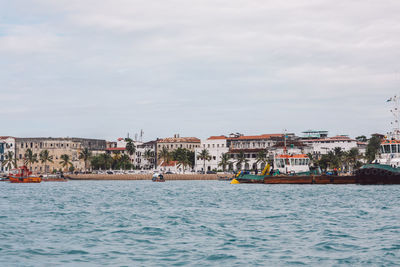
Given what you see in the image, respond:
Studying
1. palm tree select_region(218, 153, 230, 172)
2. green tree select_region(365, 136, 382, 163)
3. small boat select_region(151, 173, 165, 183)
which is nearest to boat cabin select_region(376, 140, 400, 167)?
small boat select_region(151, 173, 165, 183)

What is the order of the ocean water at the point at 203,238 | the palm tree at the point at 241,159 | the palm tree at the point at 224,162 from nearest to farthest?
the ocean water at the point at 203,238 → the palm tree at the point at 241,159 → the palm tree at the point at 224,162

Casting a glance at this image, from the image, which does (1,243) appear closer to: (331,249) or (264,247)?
(264,247)

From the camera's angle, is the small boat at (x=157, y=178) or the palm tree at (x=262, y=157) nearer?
the small boat at (x=157, y=178)

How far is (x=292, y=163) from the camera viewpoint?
362 ft

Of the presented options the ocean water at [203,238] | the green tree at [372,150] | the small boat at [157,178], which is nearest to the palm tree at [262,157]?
the green tree at [372,150]

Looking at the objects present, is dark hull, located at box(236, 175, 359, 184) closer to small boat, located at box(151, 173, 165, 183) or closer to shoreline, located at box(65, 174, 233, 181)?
small boat, located at box(151, 173, 165, 183)

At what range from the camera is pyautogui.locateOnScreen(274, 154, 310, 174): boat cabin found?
110 metres

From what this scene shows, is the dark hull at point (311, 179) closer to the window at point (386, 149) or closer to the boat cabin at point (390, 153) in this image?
the boat cabin at point (390, 153)

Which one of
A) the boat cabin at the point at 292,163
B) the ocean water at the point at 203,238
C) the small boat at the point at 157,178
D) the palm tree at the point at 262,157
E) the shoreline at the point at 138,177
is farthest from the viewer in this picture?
the palm tree at the point at 262,157

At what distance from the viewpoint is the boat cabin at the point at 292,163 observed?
10975cm

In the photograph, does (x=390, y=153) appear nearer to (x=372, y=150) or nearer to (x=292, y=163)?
(x=292, y=163)

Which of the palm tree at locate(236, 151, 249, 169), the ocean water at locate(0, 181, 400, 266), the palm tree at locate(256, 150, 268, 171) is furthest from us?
the palm tree at locate(236, 151, 249, 169)

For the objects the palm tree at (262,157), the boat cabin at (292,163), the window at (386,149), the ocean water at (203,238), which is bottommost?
the ocean water at (203,238)

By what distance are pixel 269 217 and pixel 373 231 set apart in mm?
8474
